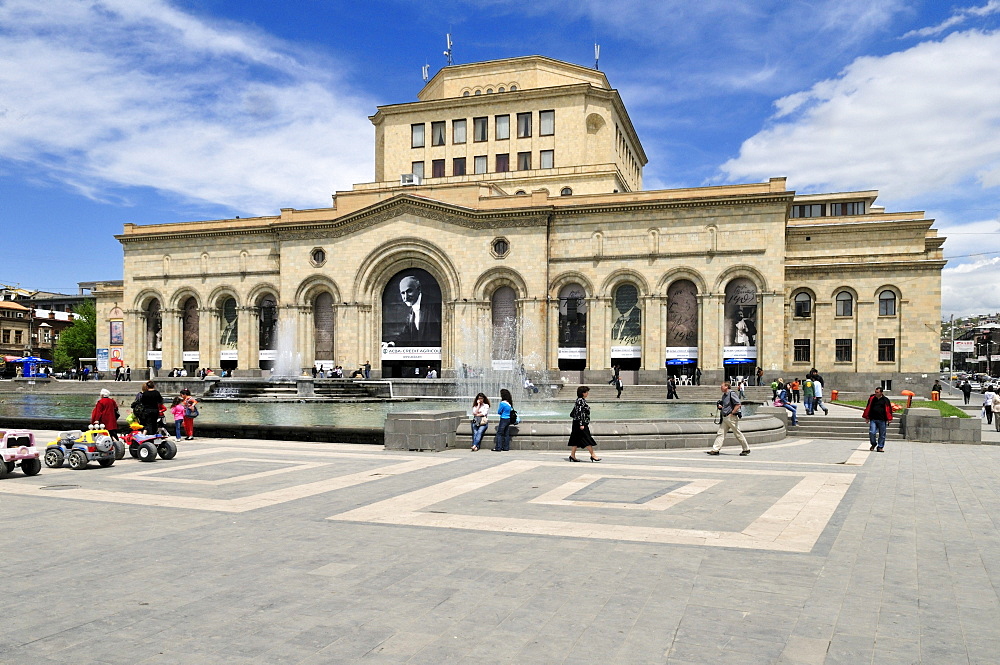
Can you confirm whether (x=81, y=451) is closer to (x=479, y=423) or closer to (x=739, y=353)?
(x=479, y=423)

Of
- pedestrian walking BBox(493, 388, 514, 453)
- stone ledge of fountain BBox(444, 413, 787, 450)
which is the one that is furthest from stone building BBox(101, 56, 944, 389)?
pedestrian walking BBox(493, 388, 514, 453)

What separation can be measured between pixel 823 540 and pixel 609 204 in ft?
139

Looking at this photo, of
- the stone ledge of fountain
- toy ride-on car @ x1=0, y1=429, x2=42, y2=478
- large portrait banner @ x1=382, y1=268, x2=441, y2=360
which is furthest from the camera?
large portrait banner @ x1=382, y1=268, x2=441, y2=360

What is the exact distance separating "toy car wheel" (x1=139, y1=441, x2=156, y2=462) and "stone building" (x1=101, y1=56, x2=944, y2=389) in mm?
35929

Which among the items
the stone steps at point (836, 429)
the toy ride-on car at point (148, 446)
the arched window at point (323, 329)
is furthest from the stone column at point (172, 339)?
the stone steps at point (836, 429)

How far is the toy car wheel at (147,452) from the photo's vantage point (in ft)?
48.9

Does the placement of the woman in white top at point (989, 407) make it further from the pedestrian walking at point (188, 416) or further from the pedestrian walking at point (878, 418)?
the pedestrian walking at point (188, 416)

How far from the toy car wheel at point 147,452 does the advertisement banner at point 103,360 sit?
5198 cm

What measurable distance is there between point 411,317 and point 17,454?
135 feet

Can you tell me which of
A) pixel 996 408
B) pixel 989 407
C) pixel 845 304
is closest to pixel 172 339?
pixel 845 304

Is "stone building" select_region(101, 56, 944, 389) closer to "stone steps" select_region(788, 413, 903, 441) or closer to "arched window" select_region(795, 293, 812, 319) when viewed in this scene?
"arched window" select_region(795, 293, 812, 319)

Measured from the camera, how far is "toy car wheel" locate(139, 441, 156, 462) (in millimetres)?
14906

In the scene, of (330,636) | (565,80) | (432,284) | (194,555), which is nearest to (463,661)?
(330,636)

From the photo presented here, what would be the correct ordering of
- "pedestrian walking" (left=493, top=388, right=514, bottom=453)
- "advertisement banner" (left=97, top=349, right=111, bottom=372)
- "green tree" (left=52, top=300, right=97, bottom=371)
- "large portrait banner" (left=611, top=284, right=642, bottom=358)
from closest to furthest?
"pedestrian walking" (left=493, top=388, right=514, bottom=453), "large portrait banner" (left=611, top=284, right=642, bottom=358), "advertisement banner" (left=97, top=349, right=111, bottom=372), "green tree" (left=52, top=300, right=97, bottom=371)
